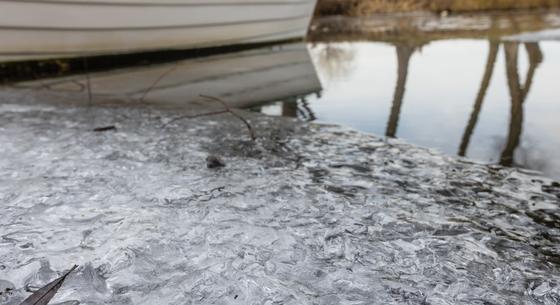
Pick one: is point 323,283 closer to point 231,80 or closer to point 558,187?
point 558,187

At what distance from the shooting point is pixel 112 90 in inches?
128

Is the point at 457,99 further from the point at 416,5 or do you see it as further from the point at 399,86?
the point at 416,5

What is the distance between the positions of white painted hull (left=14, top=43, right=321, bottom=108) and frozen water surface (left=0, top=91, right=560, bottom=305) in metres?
1.13

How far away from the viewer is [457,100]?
9.20 feet

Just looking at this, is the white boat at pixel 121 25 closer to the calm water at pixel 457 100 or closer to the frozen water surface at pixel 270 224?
the calm water at pixel 457 100

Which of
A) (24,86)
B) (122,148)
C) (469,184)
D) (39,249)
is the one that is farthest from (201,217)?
(24,86)

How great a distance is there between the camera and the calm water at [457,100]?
6.38 feet

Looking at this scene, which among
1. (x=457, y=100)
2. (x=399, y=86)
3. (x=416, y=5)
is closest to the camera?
(x=457, y=100)

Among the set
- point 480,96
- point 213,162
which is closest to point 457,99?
point 480,96

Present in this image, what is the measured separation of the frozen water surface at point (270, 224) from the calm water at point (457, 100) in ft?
1.05

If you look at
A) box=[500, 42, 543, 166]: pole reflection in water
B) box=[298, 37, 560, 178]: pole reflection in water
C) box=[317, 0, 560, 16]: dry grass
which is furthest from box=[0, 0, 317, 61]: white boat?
box=[317, 0, 560, 16]: dry grass

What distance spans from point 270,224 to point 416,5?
14.5m

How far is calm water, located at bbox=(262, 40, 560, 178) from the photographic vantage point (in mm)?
1943

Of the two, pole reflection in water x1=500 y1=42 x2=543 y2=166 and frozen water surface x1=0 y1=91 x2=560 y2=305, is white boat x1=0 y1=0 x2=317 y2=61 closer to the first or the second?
frozen water surface x1=0 y1=91 x2=560 y2=305
